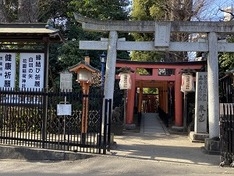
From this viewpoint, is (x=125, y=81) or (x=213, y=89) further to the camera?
(x=125, y=81)

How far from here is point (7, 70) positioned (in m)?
12.3

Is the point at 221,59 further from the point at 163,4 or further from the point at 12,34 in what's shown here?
the point at 12,34

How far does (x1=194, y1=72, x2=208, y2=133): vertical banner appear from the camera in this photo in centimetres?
1536

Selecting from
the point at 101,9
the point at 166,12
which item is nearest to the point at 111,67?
the point at 101,9

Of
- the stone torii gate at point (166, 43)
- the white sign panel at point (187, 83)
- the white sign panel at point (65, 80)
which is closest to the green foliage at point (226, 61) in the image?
the white sign panel at point (187, 83)

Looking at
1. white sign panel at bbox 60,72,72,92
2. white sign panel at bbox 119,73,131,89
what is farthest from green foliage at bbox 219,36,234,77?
white sign panel at bbox 60,72,72,92

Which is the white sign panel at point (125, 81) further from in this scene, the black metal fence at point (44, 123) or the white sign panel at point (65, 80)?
the black metal fence at point (44, 123)

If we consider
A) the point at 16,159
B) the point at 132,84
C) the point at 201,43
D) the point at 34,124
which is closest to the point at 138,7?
the point at 132,84

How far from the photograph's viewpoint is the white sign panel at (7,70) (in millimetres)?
12297

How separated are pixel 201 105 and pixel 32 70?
7517mm

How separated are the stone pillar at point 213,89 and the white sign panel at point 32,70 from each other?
5680mm

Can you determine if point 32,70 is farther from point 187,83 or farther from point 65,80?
point 187,83

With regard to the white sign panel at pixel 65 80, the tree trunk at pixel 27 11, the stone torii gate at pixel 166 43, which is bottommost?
the white sign panel at pixel 65 80

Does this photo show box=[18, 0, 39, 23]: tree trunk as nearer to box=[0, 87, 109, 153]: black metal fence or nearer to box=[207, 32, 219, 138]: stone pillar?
box=[0, 87, 109, 153]: black metal fence
